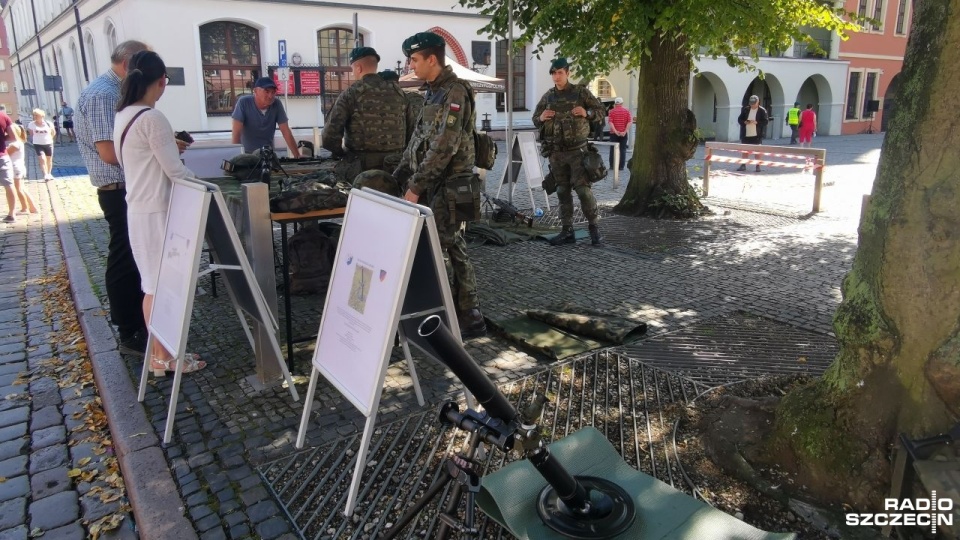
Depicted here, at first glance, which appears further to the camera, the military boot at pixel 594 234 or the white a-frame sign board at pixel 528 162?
the white a-frame sign board at pixel 528 162

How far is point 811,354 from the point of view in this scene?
15.0ft

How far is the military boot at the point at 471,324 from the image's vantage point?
500cm

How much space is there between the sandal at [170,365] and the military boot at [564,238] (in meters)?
4.63

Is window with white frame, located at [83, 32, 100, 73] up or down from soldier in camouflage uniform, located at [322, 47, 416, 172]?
up

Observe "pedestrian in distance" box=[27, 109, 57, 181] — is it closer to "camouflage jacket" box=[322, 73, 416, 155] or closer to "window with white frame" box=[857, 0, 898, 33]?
"camouflage jacket" box=[322, 73, 416, 155]

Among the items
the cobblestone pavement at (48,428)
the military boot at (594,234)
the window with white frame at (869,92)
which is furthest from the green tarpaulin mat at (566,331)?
the window with white frame at (869,92)

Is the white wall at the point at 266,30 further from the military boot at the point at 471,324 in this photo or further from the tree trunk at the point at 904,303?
the tree trunk at the point at 904,303

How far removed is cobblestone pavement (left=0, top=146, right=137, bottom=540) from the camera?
3020 mm

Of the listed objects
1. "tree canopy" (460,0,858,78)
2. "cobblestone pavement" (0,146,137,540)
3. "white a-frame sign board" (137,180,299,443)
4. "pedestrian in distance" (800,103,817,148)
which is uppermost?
"tree canopy" (460,0,858,78)

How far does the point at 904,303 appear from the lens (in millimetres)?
2740

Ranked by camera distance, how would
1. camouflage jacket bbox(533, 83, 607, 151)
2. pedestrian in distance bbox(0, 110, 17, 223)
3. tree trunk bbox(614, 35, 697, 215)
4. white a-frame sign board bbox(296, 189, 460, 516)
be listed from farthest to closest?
pedestrian in distance bbox(0, 110, 17, 223) → tree trunk bbox(614, 35, 697, 215) → camouflage jacket bbox(533, 83, 607, 151) → white a-frame sign board bbox(296, 189, 460, 516)

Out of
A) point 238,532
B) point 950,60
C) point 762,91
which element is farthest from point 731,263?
point 762,91

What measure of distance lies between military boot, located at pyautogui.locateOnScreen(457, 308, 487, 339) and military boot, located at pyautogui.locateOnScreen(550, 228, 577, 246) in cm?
328

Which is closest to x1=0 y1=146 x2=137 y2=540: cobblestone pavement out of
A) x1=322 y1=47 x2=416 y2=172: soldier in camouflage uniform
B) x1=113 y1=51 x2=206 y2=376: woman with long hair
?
x1=113 y1=51 x2=206 y2=376: woman with long hair
